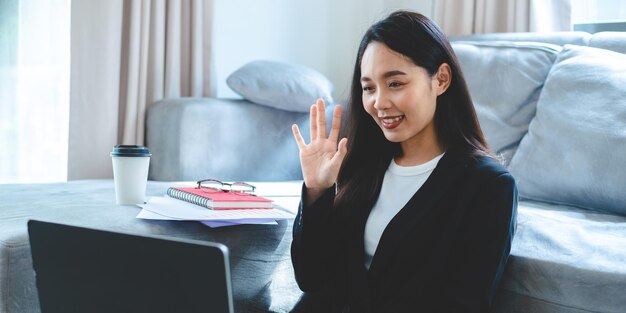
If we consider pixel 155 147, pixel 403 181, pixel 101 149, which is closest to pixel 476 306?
pixel 403 181

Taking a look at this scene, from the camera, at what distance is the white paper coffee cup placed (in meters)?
1.38

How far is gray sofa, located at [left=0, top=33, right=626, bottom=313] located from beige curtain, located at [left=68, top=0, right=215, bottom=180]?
0.13 meters

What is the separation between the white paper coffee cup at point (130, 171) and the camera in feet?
4.51

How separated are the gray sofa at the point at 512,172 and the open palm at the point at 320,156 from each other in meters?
0.12

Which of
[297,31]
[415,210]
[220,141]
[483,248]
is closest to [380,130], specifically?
[415,210]

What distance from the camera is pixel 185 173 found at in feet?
6.93

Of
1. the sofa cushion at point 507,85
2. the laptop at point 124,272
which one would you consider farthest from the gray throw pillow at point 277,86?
the laptop at point 124,272

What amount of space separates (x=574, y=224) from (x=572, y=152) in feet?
1.09

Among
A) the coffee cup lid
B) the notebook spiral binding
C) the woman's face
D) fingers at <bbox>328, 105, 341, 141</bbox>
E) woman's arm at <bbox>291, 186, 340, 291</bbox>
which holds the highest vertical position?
the woman's face

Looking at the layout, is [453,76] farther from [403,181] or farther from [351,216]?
[351,216]

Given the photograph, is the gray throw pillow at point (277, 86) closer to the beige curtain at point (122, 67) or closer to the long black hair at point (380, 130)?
the beige curtain at point (122, 67)

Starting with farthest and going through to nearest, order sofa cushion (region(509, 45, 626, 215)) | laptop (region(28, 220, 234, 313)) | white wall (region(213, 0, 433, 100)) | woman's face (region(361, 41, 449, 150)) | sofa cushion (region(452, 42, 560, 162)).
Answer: white wall (region(213, 0, 433, 100)) → sofa cushion (region(452, 42, 560, 162)) → sofa cushion (region(509, 45, 626, 215)) → woman's face (region(361, 41, 449, 150)) → laptop (region(28, 220, 234, 313))

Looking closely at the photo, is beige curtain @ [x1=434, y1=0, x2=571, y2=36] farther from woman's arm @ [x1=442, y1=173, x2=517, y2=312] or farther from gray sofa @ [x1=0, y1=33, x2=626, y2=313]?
woman's arm @ [x1=442, y1=173, x2=517, y2=312]

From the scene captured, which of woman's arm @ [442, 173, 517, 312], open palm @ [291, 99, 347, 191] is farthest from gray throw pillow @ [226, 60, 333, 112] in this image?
woman's arm @ [442, 173, 517, 312]
